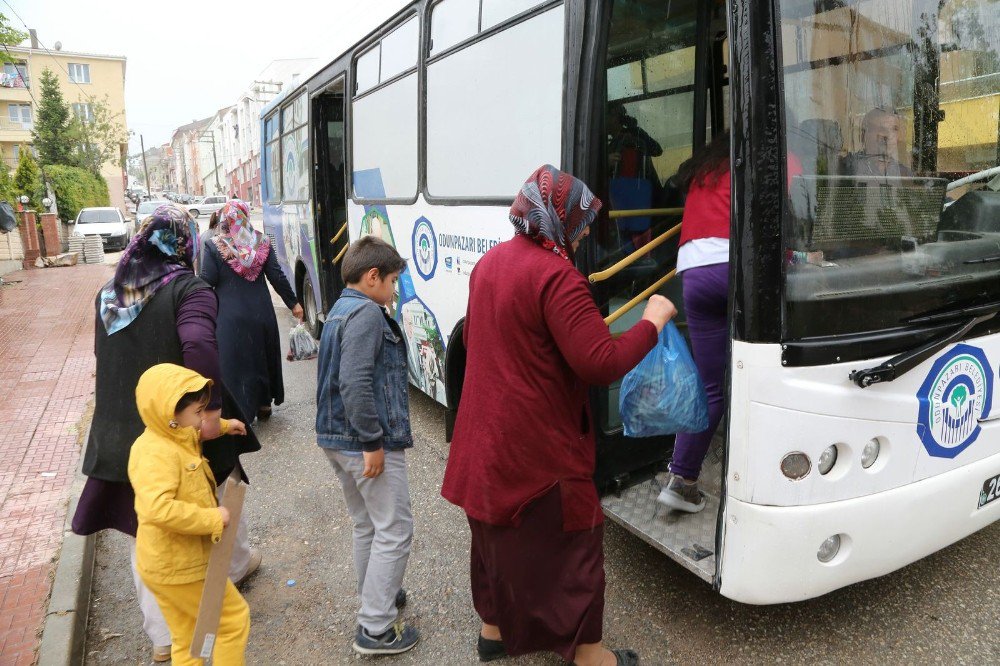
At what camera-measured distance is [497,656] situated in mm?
2801

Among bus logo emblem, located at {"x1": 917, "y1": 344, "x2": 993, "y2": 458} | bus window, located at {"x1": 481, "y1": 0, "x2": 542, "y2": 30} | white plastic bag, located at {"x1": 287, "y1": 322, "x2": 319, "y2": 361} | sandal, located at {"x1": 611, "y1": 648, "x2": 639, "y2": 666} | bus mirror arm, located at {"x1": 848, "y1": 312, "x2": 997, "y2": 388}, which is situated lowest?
sandal, located at {"x1": 611, "y1": 648, "x2": 639, "y2": 666}

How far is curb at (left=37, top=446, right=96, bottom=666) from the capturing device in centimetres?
294

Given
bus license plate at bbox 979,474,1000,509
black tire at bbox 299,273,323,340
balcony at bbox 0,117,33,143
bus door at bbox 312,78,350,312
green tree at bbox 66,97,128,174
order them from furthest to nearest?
1. balcony at bbox 0,117,33,143
2. green tree at bbox 66,97,128,174
3. black tire at bbox 299,273,323,340
4. bus door at bbox 312,78,350,312
5. bus license plate at bbox 979,474,1000,509

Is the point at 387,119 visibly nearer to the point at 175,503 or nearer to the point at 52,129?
the point at 175,503

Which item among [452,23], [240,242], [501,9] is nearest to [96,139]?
[240,242]

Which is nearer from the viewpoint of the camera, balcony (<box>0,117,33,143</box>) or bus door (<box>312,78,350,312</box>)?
bus door (<box>312,78,350,312</box>)

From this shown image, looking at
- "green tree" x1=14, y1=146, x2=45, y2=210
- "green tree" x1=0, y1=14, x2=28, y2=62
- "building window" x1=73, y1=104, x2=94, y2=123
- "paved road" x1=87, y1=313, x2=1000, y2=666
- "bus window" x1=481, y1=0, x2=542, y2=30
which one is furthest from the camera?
"building window" x1=73, y1=104, x2=94, y2=123

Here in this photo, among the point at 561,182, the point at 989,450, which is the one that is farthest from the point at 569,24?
the point at 989,450

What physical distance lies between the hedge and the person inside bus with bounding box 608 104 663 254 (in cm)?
3151

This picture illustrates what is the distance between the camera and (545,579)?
2.46 metres

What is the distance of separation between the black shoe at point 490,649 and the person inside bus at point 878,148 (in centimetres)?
213

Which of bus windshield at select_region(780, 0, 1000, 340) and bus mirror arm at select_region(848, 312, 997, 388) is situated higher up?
Answer: bus windshield at select_region(780, 0, 1000, 340)

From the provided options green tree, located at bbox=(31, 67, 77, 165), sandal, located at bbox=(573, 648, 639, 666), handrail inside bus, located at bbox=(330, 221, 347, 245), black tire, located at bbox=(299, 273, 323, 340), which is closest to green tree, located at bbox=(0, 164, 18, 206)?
black tire, located at bbox=(299, 273, 323, 340)

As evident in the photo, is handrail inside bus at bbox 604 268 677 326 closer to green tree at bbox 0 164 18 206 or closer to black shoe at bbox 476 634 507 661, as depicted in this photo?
black shoe at bbox 476 634 507 661
